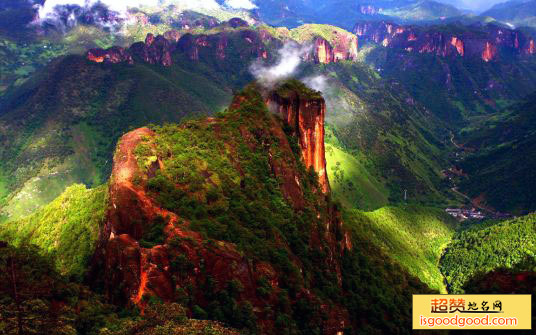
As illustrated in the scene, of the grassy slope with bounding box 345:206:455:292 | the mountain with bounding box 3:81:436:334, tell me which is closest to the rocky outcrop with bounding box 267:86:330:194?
the mountain with bounding box 3:81:436:334

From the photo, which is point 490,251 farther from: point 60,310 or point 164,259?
point 60,310

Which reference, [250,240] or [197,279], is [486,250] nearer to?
[250,240]

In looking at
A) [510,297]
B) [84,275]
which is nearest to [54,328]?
[84,275]

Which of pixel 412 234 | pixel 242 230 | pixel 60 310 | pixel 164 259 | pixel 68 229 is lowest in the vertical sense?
pixel 412 234

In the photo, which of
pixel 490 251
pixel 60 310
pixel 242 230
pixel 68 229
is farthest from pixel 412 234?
pixel 60 310

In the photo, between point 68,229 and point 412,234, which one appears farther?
point 412,234

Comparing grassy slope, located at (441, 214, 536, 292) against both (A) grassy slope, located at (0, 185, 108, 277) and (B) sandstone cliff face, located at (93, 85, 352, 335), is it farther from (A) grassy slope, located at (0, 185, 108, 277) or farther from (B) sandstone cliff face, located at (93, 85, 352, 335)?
(A) grassy slope, located at (0, 185, 108, 277)

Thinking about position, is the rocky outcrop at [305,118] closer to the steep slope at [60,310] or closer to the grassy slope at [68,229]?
the grassy slope at [68,229]
